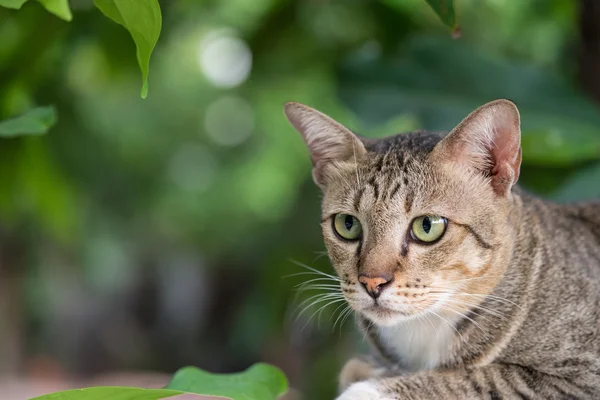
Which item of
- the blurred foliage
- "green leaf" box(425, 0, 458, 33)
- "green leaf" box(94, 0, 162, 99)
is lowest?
the blurred foliage

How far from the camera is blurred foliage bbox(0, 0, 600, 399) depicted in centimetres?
223

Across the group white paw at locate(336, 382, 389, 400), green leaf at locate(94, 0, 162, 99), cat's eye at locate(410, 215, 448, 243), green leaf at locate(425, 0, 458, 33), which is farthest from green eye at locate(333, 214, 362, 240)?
green leaf at locate(94, 0, 162, 99)

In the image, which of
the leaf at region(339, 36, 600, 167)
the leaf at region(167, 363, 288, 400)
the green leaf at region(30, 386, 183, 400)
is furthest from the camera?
the leaf at region(339, 36, 600, 167)

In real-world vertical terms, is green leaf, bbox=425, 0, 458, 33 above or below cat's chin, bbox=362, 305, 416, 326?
above

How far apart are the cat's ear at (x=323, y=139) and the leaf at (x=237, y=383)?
0.51 meters

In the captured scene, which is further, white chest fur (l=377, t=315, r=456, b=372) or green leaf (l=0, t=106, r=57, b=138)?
white chest fur (l=377, t=315, r=456, b=372)

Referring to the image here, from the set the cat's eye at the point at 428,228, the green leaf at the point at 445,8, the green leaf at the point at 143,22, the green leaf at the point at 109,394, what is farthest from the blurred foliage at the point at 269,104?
the green leaf at the point at 445,8

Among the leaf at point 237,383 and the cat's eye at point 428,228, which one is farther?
the cat's eye at point 428,228

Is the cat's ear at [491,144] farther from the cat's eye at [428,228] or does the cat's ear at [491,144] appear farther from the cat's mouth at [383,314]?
the cat's mouth at [383,314]

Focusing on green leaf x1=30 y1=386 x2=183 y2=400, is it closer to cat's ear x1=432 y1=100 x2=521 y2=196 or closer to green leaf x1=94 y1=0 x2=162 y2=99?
green leaf x1=94 y1=0 x2=162 y2=99

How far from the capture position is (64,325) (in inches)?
322

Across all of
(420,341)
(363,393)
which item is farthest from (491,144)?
(363,393)

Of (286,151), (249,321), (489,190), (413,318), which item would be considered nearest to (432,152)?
(489,190)

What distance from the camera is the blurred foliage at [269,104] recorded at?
7.32 ft
